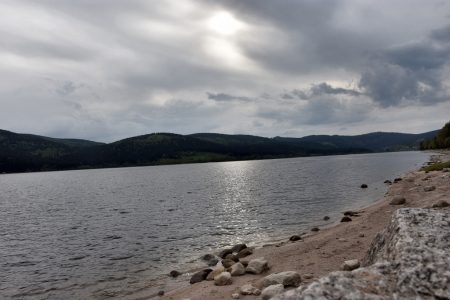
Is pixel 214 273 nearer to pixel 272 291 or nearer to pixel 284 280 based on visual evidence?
pixel 284 280

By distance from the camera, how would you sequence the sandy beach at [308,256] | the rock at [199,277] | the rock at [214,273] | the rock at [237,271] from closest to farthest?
the sandy beach at [308,256]
the rock at [237,271]
the rock at [214,273]
the rock at [199,277]

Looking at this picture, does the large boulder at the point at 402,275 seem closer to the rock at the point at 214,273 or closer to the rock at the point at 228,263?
Answer: the rock at the point at 214,273

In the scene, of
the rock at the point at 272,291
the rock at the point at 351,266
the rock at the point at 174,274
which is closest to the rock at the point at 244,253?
the rock at the point at 174,274

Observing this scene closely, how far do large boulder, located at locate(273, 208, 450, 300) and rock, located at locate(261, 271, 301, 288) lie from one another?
750 centimetres

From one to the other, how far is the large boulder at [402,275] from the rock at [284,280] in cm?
750

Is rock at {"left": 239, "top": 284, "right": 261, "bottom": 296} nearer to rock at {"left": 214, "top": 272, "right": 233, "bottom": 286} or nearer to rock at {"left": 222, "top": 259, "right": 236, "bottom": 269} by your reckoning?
rock at {"left": 214, "top": 272, "right": 233, "bottom": 286}

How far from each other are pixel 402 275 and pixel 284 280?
966cm

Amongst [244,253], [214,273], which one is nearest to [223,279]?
[214,273]

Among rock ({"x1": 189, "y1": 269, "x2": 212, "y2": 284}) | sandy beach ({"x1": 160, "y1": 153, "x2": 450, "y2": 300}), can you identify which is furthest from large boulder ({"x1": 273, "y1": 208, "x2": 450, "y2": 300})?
rock ({"x1": 189, "y1": 269, "x2": 212, "y2": 284})

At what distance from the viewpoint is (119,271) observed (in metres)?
27.8

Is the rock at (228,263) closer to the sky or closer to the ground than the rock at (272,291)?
closer to the ground

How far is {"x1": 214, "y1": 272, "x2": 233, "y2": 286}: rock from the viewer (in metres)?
19.9

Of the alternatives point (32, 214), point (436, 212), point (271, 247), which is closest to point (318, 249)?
point (271, 247)

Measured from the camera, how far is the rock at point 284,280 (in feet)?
54.4
